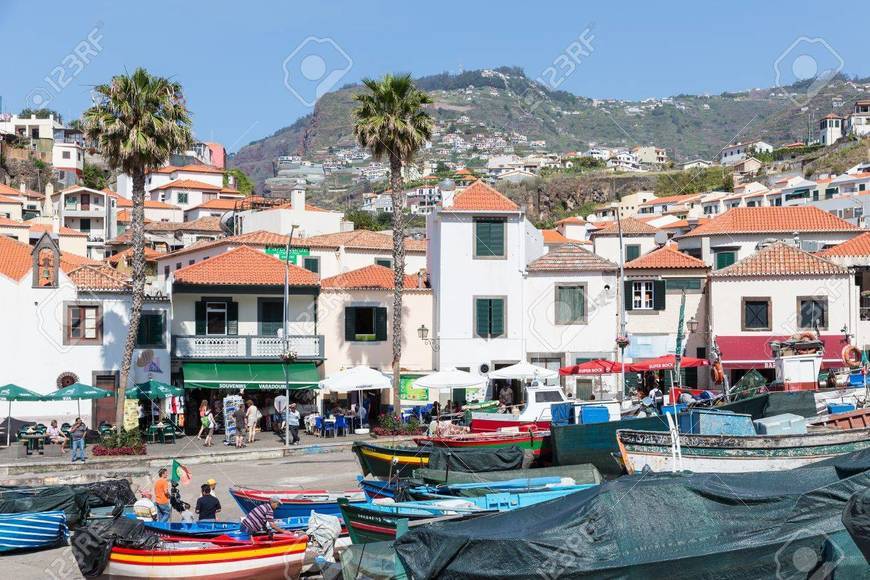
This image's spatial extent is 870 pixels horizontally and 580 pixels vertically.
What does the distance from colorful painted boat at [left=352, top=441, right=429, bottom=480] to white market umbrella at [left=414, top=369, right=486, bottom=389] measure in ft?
40.6

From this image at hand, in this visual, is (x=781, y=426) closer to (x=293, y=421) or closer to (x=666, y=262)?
(x=293, y=421)

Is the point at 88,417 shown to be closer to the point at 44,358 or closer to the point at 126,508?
the point at 44,358

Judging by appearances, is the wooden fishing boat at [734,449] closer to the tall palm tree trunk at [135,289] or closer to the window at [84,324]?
the tall palm tree trunk at [135,289]

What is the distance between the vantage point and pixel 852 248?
53531 mm

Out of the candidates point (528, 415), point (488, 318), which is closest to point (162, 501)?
point (528, 415)

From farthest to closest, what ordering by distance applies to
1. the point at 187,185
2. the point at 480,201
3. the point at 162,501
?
the point at 187,185 < the point at 480,201 < the point at 162,501

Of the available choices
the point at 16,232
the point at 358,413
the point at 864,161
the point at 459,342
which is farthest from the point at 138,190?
the point at 864,161

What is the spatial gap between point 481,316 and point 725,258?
632 inches

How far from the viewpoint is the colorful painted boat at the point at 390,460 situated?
28.8 metres

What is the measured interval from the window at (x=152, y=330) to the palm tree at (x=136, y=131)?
5.41 m

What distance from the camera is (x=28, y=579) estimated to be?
21281 millimetres

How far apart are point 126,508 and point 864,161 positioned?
13554 cm

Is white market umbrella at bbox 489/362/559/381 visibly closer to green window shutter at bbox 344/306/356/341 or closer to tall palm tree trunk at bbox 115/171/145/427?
green window shutter at bbox 344/306/356/341


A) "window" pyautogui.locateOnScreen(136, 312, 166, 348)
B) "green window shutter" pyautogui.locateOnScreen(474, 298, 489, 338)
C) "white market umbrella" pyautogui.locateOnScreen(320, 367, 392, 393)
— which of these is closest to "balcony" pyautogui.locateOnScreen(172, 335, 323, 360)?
"window" pyautogui.locateOnScreen(136, 312, 166, 348)
